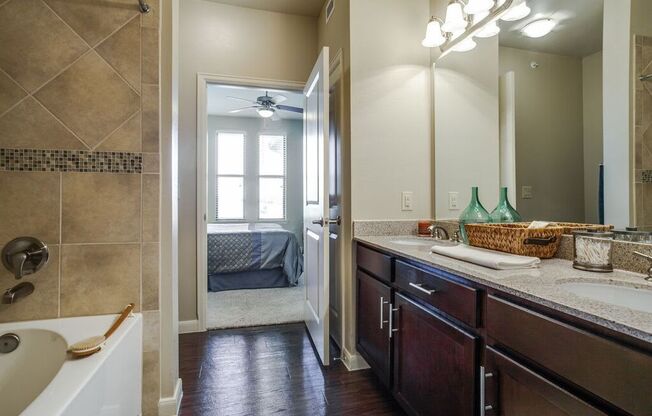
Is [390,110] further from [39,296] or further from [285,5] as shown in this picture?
[39,296]

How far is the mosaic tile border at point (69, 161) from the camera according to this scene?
4.57 ft

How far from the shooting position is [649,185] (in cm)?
111

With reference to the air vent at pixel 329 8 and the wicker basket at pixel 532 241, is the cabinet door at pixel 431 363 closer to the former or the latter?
the wicker basket at pixel 532 241

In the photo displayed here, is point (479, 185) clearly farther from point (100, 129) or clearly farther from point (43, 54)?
point (43, 54)

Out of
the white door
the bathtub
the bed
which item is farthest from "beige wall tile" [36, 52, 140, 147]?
the bed

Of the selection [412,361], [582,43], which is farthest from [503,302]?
[582,43]

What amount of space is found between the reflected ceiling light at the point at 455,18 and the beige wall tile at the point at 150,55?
62.6 inches

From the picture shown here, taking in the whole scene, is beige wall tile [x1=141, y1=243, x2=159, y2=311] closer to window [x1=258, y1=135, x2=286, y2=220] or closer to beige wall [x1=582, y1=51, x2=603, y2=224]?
beige wall [x1=582, y1=51, x2=603, y2=224]

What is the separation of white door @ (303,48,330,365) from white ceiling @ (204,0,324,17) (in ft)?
2.81

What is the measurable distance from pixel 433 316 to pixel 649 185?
0.88m

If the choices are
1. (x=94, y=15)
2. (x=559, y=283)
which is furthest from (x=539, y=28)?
(x=94, y=15)

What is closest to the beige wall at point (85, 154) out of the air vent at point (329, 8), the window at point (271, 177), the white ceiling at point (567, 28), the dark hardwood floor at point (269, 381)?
the dark hardwood floor at point (269, 381)

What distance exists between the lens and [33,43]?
4.64 ft

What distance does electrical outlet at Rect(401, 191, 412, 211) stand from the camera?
2113 mm
